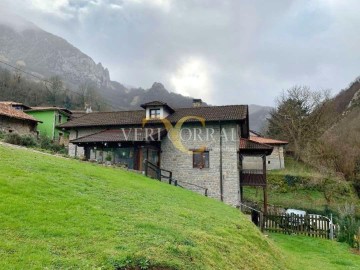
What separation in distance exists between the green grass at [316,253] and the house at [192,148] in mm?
6062

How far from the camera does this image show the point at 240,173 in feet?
76.2

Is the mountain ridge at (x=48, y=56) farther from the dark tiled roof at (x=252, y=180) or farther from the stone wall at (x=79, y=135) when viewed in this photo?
the dark tiled roof at (x=252, y=180)

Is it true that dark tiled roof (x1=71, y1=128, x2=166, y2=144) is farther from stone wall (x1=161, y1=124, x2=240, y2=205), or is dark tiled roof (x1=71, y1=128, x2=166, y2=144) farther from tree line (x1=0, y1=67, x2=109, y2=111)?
tree line (x1=0, y1=67, x2=109, y2=111)

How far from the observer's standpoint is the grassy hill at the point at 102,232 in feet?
15.9

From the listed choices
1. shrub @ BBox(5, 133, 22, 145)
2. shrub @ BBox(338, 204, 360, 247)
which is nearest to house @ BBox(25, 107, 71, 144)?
shrub @ BBox(5, 133, 22, 145)

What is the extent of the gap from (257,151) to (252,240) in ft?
47.1

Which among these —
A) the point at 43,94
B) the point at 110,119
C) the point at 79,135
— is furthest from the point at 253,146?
the point at 43,94

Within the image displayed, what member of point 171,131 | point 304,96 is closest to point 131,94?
point 304,96

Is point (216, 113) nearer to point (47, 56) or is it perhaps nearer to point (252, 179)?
point (252, 179)

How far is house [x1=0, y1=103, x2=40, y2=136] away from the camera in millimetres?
28969

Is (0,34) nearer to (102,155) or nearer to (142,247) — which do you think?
(102,155)

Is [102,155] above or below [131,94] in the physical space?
below

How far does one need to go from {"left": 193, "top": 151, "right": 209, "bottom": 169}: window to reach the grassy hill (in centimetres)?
1246

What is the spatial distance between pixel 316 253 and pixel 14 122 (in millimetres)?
28117
